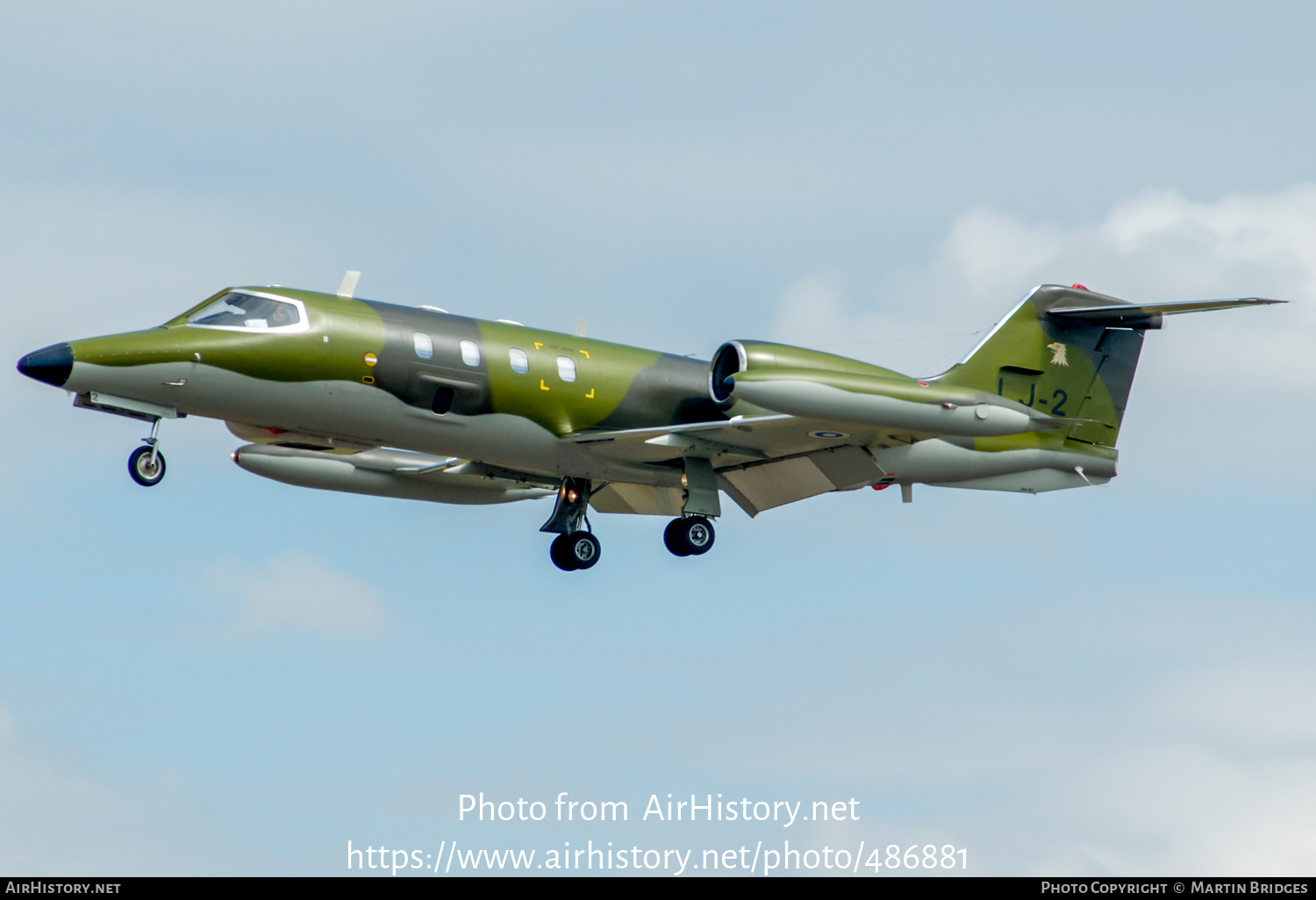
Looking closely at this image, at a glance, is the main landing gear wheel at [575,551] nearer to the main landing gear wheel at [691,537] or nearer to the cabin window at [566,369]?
the main landing gear wheel at [691,537]

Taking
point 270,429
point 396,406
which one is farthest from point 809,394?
point 270,429

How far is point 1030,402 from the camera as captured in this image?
102ft

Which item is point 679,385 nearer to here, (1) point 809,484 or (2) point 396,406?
(1) point 809,484

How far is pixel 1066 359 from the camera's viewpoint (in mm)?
31328

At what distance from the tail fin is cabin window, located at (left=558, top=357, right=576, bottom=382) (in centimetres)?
736

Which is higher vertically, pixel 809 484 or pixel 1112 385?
pixel 1112 385

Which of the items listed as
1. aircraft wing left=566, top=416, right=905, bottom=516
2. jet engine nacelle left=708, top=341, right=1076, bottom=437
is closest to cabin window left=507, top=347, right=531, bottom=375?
aircraft wing left=566, top=416, right=905, bottom=516

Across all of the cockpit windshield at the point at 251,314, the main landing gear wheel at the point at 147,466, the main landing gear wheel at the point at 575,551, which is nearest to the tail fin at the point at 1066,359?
the main landing gear wheel at the point at 575,551

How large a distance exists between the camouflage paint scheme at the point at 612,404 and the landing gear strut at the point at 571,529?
15cm

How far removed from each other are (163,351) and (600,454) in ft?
23.4

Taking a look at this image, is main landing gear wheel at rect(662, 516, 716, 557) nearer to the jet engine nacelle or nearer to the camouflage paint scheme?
the camouflage paint scheme

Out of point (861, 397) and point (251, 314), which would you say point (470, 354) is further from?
point (861, 397)

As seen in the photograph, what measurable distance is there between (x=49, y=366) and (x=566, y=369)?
787cm

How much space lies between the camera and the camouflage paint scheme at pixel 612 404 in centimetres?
2528
